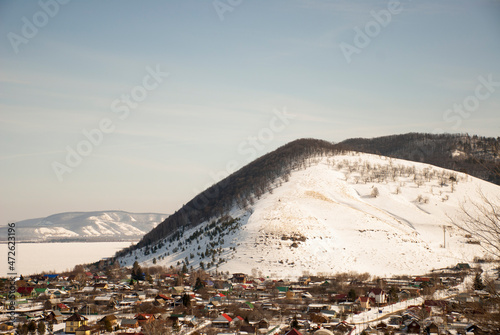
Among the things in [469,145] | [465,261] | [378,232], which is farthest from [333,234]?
[469,145]

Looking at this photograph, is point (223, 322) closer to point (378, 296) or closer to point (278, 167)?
point (378, 296)

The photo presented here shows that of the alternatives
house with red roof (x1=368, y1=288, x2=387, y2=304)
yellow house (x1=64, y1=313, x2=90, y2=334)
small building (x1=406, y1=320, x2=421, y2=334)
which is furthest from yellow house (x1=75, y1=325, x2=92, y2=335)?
house with red roof (x1=368, y1=288, x2=387, y2=304)

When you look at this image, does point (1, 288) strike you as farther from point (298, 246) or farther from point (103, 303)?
point (298, 246)

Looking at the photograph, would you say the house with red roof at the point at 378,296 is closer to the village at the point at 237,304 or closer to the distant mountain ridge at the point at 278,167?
the village at the point at 237,304

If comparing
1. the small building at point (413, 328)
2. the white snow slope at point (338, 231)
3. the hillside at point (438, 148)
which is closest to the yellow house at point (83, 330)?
the small building at point (413, 328)

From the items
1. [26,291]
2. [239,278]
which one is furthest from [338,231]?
[26,291]
